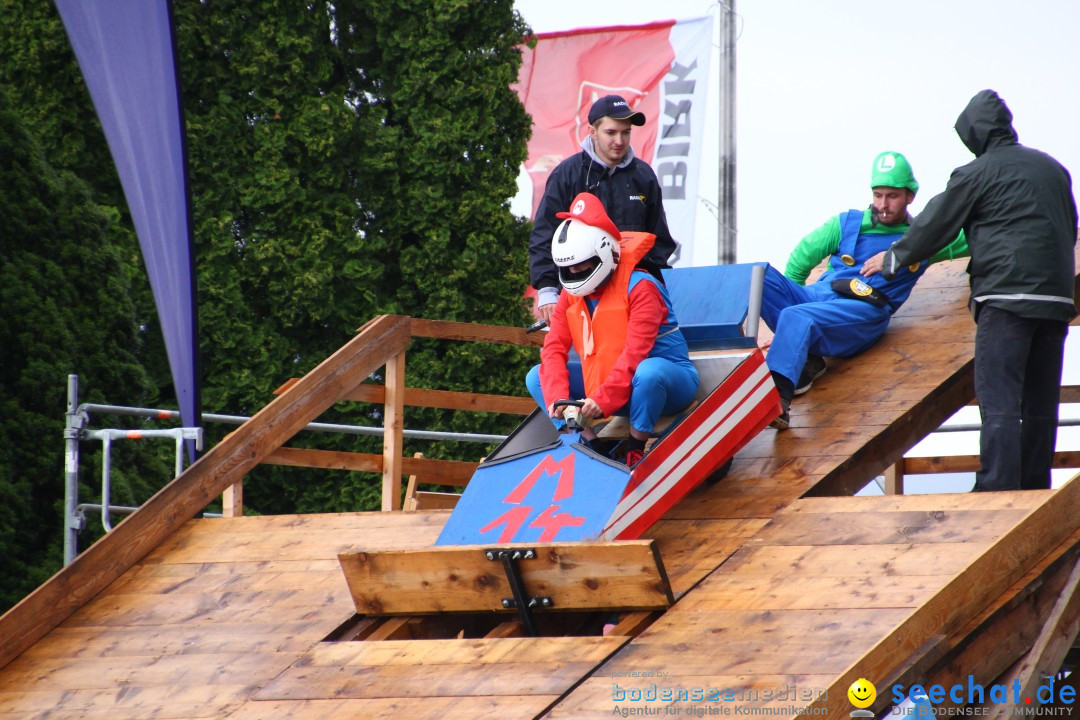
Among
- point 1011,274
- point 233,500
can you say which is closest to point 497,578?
point 233,500

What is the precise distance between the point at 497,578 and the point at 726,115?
10.3 m

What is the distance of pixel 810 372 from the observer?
7168 mm

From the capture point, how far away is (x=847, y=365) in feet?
24.1

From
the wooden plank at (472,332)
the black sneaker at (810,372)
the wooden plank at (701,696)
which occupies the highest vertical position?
the wooden plank at (472,332)

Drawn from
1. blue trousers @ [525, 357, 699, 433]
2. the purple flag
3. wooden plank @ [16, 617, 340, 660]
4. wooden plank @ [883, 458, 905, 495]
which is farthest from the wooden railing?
wooden plank @ [883, 458, 905, 495]

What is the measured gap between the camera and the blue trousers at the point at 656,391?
568 centimetres

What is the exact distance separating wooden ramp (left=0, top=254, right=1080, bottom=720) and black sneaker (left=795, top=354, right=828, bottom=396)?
66mm

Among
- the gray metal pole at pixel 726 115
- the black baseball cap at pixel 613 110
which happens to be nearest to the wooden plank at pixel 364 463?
the black baseball cap at pixel 613 110

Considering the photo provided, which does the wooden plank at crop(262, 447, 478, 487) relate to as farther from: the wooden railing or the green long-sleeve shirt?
the green long-sleeve shirt

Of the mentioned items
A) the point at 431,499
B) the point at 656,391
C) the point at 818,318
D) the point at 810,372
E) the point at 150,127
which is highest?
the point at 150,127

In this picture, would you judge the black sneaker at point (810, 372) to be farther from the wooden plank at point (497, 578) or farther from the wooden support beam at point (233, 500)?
the wooden support beam at point (233, 500)

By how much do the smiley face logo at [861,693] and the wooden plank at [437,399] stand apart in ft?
11.6

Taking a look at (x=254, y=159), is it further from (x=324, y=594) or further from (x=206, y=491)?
(x=324, y=594)

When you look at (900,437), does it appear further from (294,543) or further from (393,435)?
A: (294,543)
